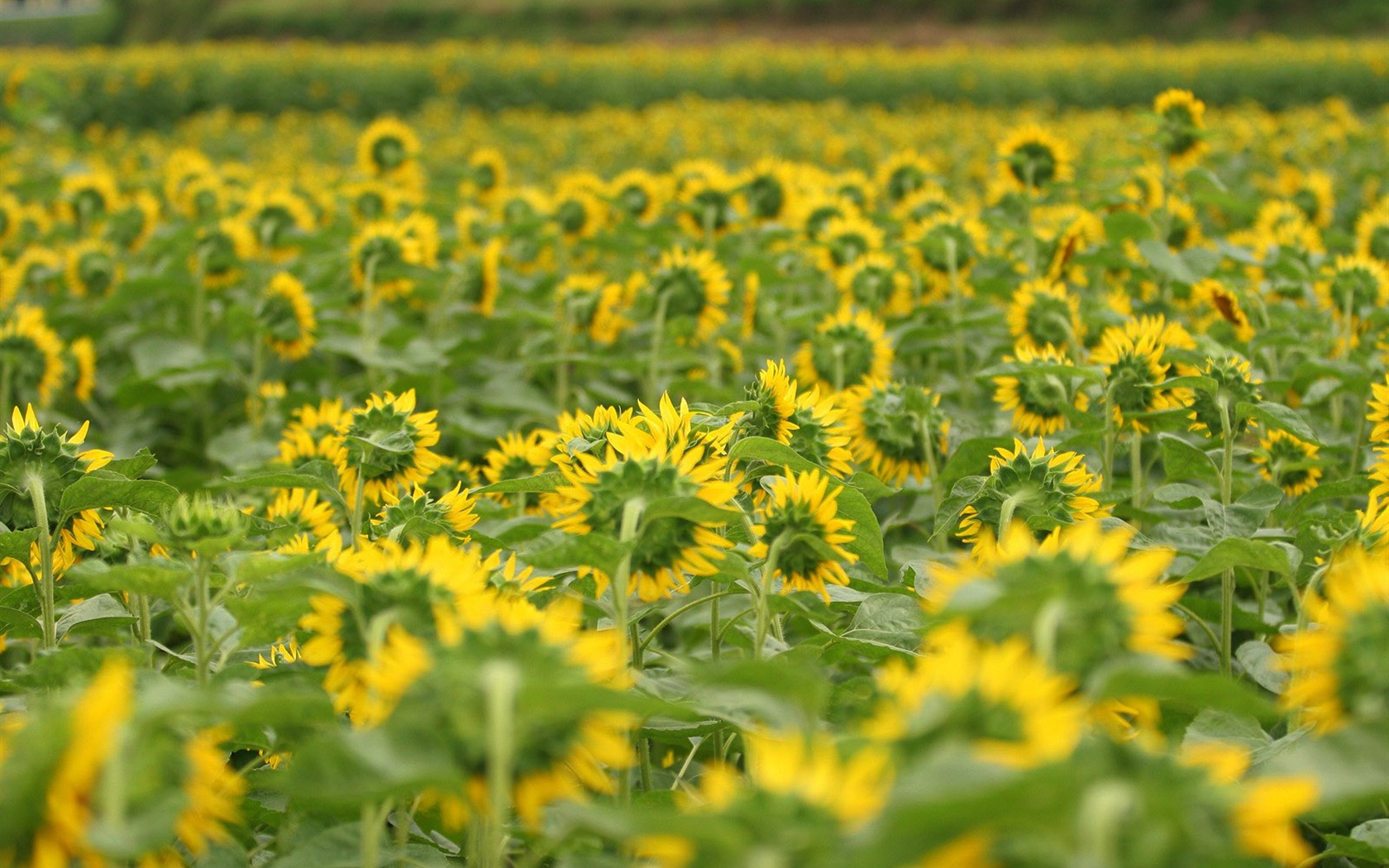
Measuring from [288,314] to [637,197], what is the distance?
111cm

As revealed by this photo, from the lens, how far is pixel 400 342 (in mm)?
3041

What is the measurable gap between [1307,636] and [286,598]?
792mm

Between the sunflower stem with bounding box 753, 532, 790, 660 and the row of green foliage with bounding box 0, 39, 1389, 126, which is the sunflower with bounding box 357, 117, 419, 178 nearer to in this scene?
the sunflower stem with bounding box 753, 532, 790, 660

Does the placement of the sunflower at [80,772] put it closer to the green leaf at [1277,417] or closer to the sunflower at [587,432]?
the sunflower at [587,432]

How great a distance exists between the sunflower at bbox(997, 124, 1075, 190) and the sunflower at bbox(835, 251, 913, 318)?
1.67 ft

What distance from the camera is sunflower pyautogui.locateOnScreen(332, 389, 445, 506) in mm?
1717

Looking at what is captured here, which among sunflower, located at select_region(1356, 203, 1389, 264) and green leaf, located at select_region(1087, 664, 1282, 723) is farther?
sunflower, located at select_region(1356, 203, 1389, 264)

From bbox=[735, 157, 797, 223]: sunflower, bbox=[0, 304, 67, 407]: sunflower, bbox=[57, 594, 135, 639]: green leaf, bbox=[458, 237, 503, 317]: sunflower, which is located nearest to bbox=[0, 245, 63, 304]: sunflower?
bbox=[0, 304, 67, 407]: sunflower

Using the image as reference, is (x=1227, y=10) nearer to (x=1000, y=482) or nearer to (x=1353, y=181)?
(x=1353, y=181)

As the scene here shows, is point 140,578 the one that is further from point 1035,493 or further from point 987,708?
point 1035,493

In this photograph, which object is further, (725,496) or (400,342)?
(400,342)

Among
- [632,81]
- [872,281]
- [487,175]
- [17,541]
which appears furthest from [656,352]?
[632,81]

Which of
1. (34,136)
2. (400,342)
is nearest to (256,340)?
(400,342)

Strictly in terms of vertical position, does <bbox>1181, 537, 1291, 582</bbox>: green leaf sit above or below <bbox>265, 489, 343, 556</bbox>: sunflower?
above
